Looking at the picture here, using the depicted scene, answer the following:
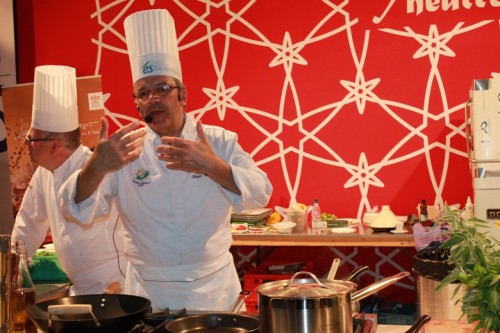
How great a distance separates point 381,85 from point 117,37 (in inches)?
83.6

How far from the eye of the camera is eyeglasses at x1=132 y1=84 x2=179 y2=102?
2.57m

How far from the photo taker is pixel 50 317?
1.61 meters

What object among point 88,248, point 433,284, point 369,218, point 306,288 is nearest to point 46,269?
point 88,248

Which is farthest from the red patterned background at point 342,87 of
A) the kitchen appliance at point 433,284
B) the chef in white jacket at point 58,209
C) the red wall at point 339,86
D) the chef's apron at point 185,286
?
the chef's apron at point 185,286

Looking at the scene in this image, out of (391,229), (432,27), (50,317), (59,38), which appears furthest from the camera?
(59,38)

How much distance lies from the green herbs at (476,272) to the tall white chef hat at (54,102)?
2.34 m

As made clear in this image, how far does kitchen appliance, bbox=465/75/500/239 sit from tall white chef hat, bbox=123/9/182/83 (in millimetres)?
1839

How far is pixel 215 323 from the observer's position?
170cm

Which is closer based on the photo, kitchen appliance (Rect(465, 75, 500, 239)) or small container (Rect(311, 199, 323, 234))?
kitchen appliance (Rect(465, 75, 500, 239))

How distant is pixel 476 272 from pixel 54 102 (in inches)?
97.8

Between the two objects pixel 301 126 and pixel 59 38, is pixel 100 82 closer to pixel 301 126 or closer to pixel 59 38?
pixel 59 38

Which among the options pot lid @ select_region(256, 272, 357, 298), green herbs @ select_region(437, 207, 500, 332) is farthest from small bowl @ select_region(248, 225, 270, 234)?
green herbs @ select_region(437, 207, 500, 332)

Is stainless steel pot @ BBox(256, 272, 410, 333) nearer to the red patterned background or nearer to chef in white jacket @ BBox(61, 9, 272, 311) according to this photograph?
chef in white jacket @ BBox(61, 9, 272, 311)

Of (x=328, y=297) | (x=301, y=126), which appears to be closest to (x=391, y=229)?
(x=301, y=126)
